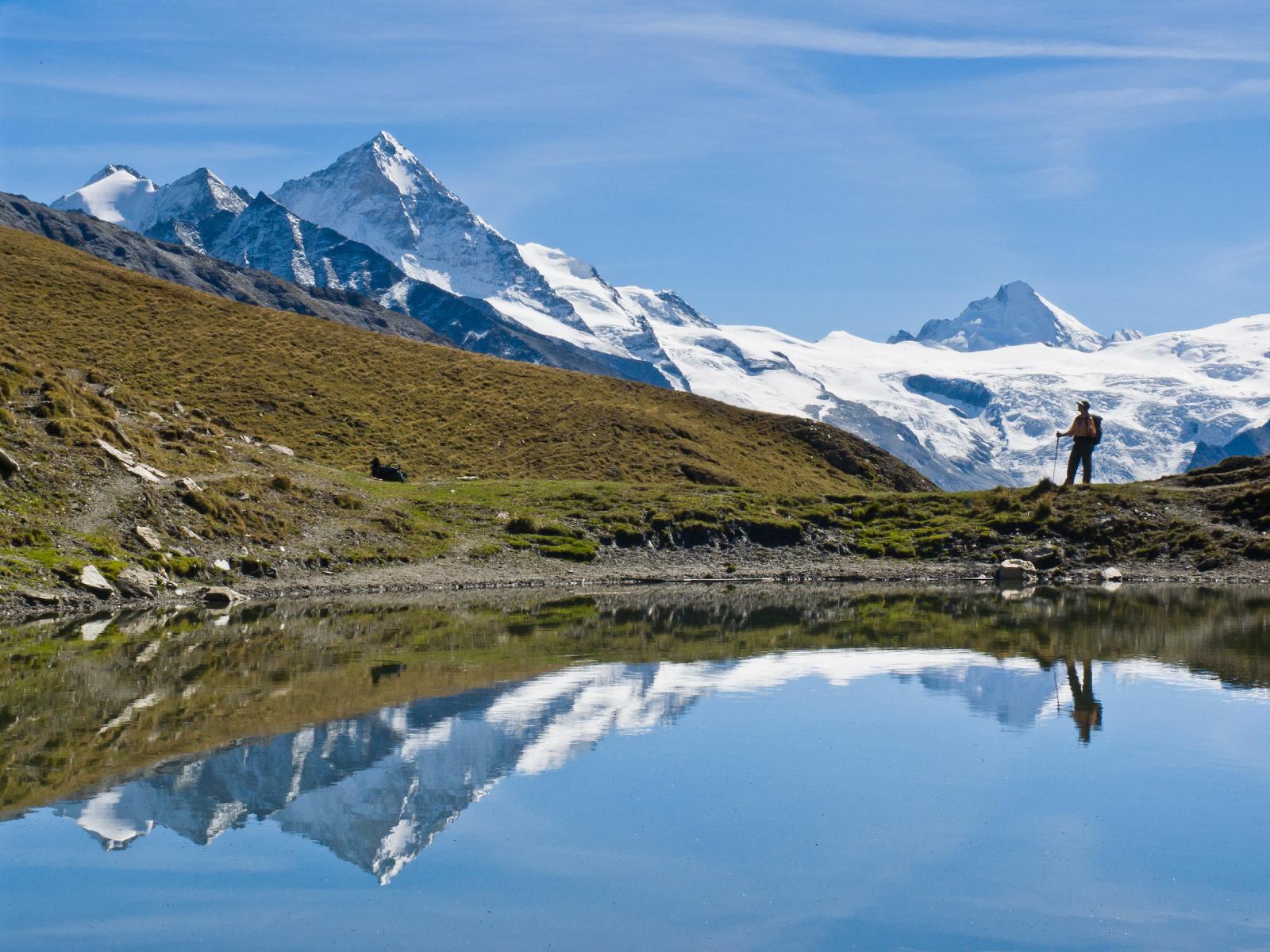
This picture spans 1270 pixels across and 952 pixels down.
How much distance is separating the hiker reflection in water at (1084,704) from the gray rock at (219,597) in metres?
33.1

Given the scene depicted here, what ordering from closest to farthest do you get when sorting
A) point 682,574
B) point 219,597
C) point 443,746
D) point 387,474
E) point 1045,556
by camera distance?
point 443,746 → point 219,597 → point 682,574 → point 1045,556 → point 387,474

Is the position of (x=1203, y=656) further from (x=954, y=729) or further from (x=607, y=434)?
(x=607, y=434)

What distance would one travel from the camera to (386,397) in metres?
115

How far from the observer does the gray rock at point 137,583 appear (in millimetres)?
51366

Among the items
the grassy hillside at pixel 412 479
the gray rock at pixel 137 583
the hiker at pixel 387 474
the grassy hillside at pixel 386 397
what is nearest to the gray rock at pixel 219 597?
the gray rock at pixel 137 583

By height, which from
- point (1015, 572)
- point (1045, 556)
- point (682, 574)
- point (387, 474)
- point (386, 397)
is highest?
point (386, 397)

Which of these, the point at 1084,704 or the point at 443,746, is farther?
the point at 1084,704

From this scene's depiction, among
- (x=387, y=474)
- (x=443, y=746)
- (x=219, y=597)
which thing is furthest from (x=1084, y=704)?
(x=387, y=474)

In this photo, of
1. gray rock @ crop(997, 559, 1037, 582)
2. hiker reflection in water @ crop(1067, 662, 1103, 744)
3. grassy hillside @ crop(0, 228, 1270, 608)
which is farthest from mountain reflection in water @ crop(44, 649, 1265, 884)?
gray rock @ crop(997, 559, 1037, 582)

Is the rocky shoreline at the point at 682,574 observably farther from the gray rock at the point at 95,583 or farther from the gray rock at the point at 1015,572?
the gray rock at the point at 95,583

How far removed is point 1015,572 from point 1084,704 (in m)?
44.9

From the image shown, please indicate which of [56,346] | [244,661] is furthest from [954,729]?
[56,346]

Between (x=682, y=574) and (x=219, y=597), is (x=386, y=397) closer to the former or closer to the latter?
(x=682, y=574)

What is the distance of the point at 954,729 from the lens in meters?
27.0
